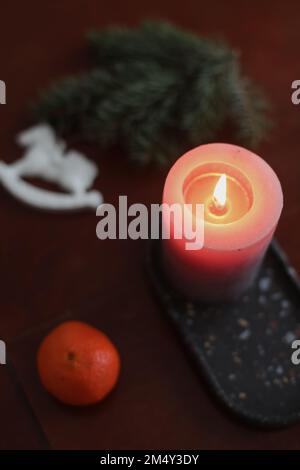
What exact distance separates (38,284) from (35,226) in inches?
2.5

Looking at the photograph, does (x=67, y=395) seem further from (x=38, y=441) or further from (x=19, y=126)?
(x=19, y=126)

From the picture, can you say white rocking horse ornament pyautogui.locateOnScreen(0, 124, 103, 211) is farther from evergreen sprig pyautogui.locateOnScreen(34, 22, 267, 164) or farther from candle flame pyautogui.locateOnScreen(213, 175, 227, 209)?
candle flame pyautogui.locateOnScreen(213, 175, 227, 209)

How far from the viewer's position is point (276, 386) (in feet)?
1.91

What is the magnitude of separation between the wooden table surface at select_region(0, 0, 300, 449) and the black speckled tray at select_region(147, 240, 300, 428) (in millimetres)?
19

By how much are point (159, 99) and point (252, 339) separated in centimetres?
27

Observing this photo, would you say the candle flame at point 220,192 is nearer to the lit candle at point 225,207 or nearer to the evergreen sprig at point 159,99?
the lit candle at point 225,207

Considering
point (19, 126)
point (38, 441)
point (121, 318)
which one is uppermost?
point (19, 126)

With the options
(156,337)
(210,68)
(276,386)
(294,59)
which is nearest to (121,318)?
(156,337)

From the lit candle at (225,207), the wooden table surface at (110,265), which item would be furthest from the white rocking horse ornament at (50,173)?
the lit candle at (225,207)

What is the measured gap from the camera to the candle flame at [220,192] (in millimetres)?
533

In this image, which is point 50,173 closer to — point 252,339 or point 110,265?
point 110,265

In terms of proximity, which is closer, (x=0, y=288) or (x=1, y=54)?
(x=0, y=288)

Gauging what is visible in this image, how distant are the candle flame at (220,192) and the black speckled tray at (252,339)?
12cm

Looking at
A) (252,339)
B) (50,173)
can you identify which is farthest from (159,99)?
(252,339)
